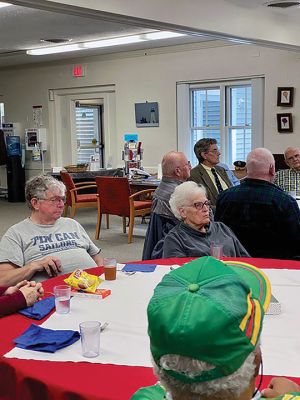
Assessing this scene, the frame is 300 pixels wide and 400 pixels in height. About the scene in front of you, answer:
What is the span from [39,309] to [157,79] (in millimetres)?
7863

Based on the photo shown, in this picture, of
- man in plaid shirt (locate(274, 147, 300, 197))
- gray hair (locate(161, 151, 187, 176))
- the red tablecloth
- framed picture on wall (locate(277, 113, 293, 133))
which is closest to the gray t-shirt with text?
the red tablecloth

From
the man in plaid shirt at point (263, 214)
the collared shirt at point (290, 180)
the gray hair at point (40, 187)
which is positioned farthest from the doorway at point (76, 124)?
the gray hair at point (40, 187)

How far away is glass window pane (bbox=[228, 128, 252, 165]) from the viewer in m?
8.99

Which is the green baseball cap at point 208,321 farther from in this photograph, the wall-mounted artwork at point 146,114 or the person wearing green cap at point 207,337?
the wall-mounted artwork at point 146,114

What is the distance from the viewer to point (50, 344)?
1.89 metres

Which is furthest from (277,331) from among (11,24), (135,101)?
(135,101)

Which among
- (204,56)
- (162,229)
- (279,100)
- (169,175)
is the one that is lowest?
(162,229)

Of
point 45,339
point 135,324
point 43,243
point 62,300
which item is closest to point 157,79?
point 43,243

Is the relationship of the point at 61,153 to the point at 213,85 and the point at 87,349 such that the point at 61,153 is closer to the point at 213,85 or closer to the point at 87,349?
the point at 213,85

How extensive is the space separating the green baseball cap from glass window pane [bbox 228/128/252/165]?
26.2 feet

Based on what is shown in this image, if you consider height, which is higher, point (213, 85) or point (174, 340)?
point (213, 85)

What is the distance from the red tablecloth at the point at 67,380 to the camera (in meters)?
1.63

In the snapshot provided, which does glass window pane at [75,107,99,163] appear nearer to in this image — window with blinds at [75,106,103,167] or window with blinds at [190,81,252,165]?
window with blinds at [75,106,103,167]

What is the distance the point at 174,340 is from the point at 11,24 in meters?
6.86
